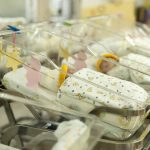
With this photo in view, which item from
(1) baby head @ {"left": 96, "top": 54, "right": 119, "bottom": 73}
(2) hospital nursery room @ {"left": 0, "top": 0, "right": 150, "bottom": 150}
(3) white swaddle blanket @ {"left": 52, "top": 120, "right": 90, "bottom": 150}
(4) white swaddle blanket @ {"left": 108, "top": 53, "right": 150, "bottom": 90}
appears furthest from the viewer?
(1) baby head @ {"left": 96, "top": 54, "right": 119, "bottom": 73}

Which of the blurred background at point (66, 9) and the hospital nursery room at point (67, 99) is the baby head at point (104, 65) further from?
the blurred background at point (66, 9)

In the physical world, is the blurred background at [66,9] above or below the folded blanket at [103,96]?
above

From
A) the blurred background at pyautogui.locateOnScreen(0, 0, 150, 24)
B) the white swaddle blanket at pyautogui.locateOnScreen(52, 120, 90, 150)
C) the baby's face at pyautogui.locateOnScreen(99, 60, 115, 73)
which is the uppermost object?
the blurred background at pyautogui.locateOnScreen(0, 0, 150, 24)

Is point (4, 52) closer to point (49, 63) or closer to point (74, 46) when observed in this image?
point (49, 63)

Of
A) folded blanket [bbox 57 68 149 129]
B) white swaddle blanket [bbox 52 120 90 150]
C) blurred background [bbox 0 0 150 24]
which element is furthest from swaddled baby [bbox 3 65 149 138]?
blurred background [bbox 0 0 150 24]

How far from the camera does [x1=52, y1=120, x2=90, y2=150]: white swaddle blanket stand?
70 centimetres

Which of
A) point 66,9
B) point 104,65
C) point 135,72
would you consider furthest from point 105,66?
point 66,9

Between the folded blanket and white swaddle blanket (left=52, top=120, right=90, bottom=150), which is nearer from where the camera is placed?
white swaddle blanket (left=52, top=120, right=90, bottom=150)

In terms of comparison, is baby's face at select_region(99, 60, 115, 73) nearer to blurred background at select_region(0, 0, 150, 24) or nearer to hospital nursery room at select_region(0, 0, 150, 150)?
hospital nursery room at select_region(0, 0, 150, 150)

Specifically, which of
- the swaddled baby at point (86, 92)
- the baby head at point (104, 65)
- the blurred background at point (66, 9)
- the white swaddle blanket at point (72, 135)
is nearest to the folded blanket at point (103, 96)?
the swaddled baby at point (86, 92)

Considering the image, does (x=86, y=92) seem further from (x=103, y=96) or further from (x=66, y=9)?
(x=66, y=9)

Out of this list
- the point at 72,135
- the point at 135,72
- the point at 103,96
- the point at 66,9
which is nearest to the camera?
the point at 72,135

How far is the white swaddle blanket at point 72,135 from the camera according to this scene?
705 mm

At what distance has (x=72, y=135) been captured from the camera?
72 cm
